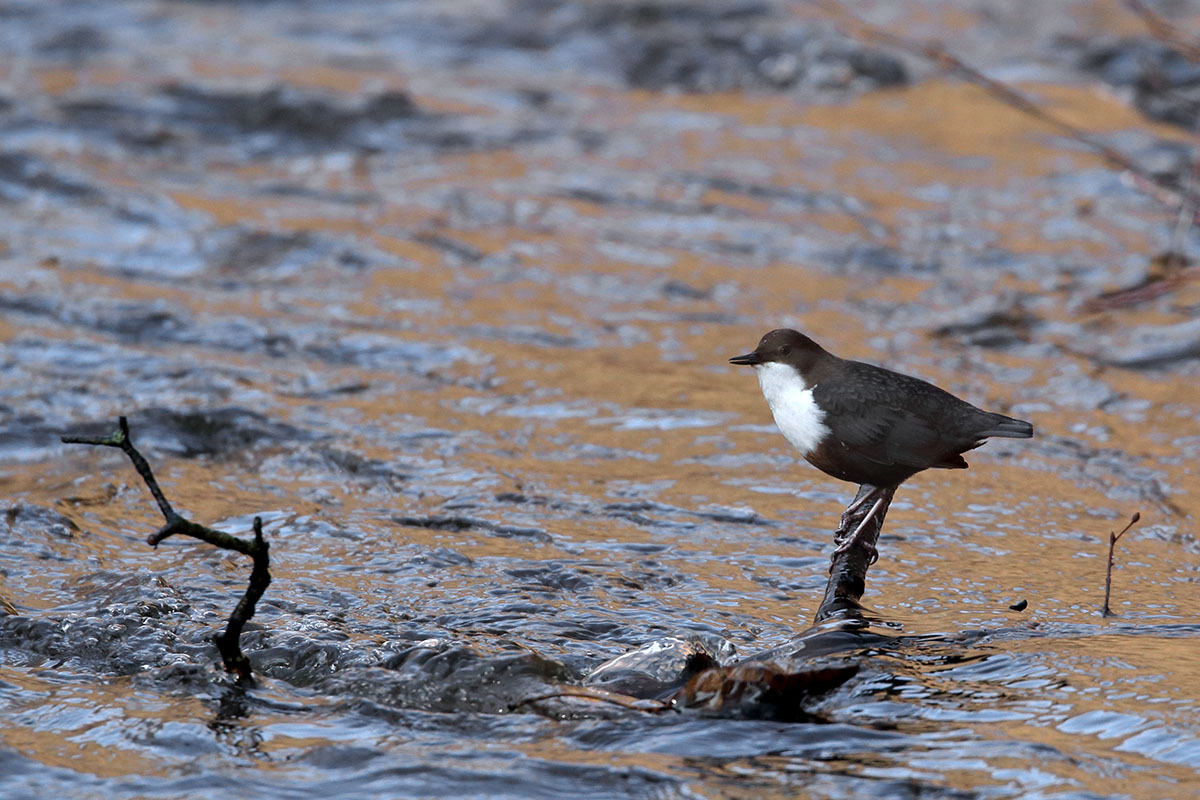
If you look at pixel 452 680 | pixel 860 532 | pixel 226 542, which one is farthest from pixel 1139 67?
pixel 226 542

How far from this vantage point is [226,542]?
8.80 feet

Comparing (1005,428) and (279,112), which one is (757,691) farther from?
(279,112)

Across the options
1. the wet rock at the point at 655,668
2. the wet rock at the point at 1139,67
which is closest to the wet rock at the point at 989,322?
the wet rock at the point at 1139,67

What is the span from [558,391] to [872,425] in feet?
8.70

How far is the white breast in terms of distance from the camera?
352cm

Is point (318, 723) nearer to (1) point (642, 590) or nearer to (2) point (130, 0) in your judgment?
(1) point (642, 590)

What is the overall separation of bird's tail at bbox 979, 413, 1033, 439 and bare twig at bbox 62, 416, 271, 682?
1.77m

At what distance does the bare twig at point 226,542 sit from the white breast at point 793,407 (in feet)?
4.50

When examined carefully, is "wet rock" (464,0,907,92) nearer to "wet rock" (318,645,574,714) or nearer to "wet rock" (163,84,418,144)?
"wet rock" (163,84,418,144)

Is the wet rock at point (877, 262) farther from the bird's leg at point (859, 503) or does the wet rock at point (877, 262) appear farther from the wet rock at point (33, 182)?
the wet rock at point (33, 182)

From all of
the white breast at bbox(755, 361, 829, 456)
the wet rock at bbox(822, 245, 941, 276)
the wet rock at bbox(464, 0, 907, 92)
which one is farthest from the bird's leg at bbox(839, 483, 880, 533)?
the wet rock at bbox(464, 0, 907, 92)

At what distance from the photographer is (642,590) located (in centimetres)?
392

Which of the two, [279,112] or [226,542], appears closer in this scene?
[226,542]

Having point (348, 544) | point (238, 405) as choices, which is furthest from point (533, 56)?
point (348, 544)
